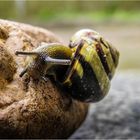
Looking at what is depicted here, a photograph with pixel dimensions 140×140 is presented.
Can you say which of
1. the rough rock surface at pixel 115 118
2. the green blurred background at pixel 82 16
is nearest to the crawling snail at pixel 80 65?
the rough rock surface at pixel 115 118

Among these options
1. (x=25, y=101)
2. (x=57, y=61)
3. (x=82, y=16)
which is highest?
(x=57, y=61)

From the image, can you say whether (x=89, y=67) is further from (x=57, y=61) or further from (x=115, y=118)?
(x=115, y=118)

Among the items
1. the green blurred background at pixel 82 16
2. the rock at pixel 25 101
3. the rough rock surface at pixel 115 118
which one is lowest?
the green blurred background at pixel 82 16

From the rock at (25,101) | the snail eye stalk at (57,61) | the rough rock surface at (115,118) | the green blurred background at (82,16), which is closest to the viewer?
the rock at (25,101)

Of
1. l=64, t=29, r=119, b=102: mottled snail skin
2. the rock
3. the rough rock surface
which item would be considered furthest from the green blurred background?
the rock

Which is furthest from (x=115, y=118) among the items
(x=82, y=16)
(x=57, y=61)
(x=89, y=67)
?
(x=82, y=16)

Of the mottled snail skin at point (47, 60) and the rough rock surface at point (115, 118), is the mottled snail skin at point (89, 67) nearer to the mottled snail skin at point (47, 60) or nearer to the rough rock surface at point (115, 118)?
the mottled snail skin at point (47, 60)
